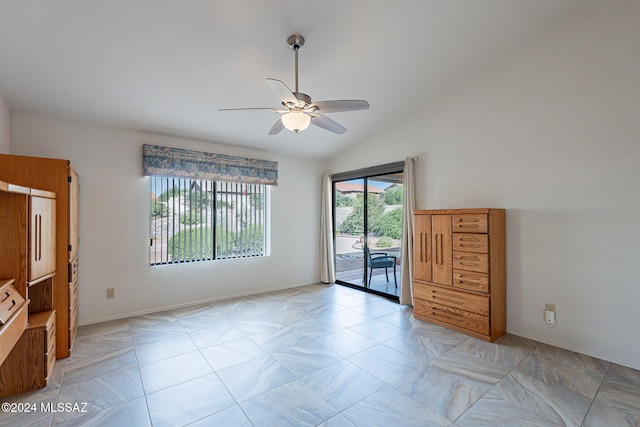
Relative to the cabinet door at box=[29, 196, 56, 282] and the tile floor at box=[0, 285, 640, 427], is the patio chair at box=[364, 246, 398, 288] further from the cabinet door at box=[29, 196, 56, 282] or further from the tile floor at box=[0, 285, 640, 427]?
the cabinet door at box=[29, 196, 56, 282]

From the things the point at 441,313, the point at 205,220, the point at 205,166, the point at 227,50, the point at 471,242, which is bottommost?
A: the point at 441,313

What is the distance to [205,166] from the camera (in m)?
4.20

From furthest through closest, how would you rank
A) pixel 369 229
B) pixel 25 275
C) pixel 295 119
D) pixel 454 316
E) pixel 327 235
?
pixel 327 235 → pixel 369 229 → pixel 454 316 → pixel 295 119 → pixel 25 275

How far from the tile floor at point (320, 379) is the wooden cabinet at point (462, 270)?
21 cm

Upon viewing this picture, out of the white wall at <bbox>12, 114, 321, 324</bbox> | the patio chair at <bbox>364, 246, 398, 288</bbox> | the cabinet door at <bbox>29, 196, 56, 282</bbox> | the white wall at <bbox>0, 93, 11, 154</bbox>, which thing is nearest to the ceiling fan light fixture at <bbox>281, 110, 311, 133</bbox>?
the cabinet door at <bbox>29, 196, 56, 282</bbox>

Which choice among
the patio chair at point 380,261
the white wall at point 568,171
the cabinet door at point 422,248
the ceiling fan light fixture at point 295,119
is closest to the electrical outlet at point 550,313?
the white wall at point 568,171

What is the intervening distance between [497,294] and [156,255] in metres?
→ 4.29

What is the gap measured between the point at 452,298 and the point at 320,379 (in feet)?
6.13

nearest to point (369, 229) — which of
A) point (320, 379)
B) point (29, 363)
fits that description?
point (320, 379)

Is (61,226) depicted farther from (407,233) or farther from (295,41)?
(407,233)

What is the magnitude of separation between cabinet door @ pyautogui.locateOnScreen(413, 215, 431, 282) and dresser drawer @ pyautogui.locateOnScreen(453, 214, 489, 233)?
35 centimetres

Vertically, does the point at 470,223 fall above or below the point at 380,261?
above

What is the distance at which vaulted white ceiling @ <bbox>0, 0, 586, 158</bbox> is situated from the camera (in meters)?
2.19

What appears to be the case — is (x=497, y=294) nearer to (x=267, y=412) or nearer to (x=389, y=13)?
(x=267, y=412)
